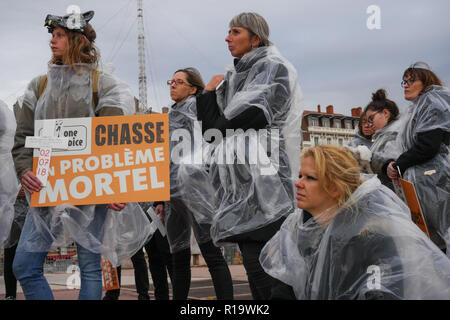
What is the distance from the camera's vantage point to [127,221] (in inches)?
115

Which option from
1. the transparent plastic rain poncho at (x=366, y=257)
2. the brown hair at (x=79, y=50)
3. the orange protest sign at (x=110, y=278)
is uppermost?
the brown hair at (x=79, y=50)

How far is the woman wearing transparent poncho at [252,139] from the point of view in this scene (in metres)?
2.67

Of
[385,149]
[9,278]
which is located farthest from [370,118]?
[9,278]

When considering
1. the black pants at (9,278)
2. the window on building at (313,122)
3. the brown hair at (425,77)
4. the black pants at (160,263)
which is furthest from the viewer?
the window on building at (313,122)

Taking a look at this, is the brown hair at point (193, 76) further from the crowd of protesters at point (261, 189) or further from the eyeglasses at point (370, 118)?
the eyeglasses at point (370, 118)

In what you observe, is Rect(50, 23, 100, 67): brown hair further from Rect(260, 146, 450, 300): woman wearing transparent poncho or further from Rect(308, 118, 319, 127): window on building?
Rect(308, 118, 319, 127): window on building

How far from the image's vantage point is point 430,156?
11.6 feet

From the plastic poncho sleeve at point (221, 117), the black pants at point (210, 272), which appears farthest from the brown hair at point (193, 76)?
the black pants at point (210, 272)

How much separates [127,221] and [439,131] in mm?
2227

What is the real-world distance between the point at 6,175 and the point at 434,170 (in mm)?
2996

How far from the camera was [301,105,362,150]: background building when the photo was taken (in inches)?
1941

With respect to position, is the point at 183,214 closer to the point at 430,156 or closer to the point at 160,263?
the point at 160,263

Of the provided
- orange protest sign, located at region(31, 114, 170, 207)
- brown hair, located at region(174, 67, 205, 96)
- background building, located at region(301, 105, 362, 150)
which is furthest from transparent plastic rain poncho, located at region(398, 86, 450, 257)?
background building, located at region(301, 105, 362, 150)
